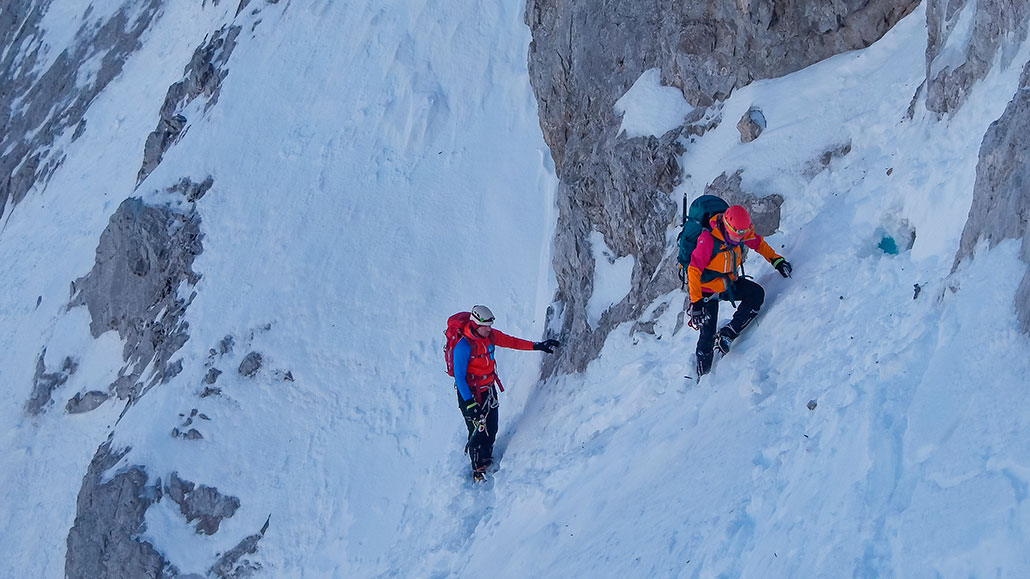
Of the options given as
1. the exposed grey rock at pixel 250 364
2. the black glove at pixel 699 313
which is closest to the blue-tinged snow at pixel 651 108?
the black glove at pixel 699 313

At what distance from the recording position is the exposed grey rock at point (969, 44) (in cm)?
801

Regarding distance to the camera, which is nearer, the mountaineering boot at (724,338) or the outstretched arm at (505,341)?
the mountaineering boot at (724,338)

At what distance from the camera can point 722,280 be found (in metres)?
8.71

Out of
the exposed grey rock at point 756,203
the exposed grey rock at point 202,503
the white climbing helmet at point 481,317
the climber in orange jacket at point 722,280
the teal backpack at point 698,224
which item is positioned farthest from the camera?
the exposed grey rock at point 202,503

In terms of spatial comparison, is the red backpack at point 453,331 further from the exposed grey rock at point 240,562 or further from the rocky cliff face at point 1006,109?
the rocky cliff face at point 1006,109

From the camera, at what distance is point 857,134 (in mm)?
10352

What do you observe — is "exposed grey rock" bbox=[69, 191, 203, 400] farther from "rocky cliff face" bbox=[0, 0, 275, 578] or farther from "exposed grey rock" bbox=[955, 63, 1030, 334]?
"exposed grey rock" bbox=[955, 63, 1030, 334]

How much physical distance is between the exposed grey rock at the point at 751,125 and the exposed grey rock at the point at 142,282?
11772 millimetres

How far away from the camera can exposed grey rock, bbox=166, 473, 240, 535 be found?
14.7 meters

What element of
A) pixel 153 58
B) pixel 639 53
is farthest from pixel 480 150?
pixel 153 58

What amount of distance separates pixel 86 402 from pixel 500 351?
400 inches

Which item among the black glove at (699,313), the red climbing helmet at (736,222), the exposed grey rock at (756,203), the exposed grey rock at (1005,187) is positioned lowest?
the black glove at (699,313)

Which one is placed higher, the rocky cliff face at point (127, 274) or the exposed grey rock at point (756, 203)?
the exposed grey rock at point (756, 203)

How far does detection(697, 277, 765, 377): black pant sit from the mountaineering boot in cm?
1
